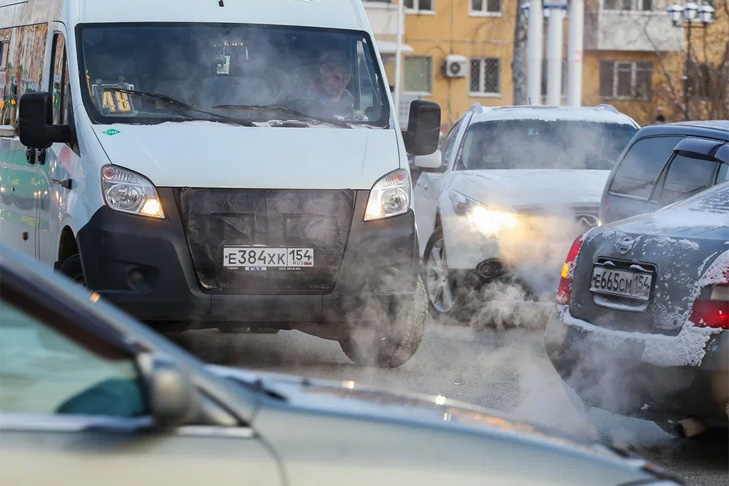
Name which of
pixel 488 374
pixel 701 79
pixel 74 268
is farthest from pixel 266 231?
pixel 701 79

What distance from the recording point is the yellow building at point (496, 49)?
57.8m

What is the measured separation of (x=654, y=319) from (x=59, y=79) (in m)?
4.80

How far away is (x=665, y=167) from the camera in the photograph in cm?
916

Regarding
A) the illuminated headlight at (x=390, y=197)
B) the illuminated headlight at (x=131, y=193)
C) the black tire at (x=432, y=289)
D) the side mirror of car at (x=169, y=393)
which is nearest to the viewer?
the side mirror of car at (x=169, y=393)

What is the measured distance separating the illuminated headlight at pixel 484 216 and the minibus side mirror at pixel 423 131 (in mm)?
1670

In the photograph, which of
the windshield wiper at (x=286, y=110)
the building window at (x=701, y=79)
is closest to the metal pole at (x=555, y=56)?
the building window at (x=701, y=79)

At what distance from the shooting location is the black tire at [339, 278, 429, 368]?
8875 mm

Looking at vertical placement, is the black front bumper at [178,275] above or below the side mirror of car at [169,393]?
below

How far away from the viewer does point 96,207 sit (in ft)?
27.4

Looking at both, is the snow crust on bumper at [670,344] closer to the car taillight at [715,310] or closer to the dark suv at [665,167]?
the car taillight at [715,310]

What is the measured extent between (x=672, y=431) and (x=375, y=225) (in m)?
2.67

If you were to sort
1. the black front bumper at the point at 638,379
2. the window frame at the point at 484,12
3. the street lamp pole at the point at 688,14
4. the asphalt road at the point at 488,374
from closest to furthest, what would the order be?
1. the black front bumper at the point at 638,379
2. the asphalt road at the point at 488,374
3. the street lamp pole at the point at 688,14
4. the window frame at the point at 484,12

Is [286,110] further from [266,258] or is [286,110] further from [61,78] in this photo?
[61,78]

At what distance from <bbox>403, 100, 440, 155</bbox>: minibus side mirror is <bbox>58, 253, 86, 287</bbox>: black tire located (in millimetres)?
2364
